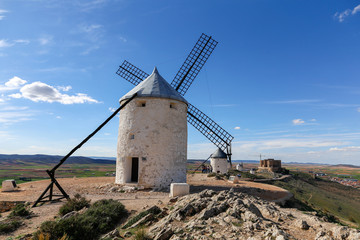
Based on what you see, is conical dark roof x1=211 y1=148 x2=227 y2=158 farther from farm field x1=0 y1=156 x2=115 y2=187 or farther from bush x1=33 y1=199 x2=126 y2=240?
bush x1=33 y1=199 x2=126 y2=240

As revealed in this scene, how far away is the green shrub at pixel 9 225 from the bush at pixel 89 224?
1543mm

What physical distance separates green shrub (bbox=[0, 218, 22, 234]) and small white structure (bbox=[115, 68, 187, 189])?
22.0 ft

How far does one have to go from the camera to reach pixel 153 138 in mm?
14039

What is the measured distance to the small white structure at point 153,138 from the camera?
13891 mm

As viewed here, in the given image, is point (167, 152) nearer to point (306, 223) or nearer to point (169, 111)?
point (169, 111)

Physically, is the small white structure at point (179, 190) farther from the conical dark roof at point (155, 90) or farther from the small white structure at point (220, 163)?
the small white structure at point (220, 163)

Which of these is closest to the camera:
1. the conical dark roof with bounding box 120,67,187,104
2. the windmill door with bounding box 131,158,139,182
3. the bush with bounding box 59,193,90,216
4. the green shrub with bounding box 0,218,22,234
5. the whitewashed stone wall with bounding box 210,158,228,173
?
the green shrub with bounding box 0,218,22,234

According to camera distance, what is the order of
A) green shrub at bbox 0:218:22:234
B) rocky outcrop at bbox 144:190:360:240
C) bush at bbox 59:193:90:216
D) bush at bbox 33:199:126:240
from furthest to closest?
bush at bbox 59:193:90:216 → green shrub at bbox 0:218:22:234 → bush at bbox 33:199:126:240 → rocky outcrop at bbox 144:190:360:240

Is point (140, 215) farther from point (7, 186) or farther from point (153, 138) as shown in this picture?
point (7, 186)

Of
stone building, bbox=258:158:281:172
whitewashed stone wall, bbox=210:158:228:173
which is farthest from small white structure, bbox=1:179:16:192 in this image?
stone building, bbox=258:158:281:172

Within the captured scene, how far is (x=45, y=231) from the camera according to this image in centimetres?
647

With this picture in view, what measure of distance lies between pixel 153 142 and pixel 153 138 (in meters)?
0.23

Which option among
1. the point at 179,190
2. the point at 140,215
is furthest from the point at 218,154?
the point at 140,215

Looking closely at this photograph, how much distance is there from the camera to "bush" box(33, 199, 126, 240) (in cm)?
649
